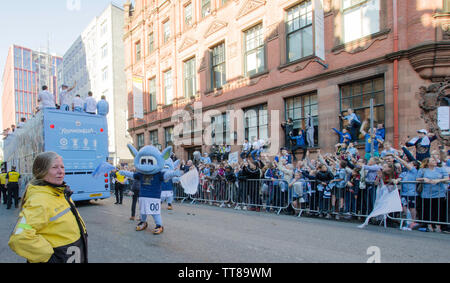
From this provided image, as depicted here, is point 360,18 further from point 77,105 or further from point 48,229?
point 48,229

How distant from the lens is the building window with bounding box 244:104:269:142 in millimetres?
15852

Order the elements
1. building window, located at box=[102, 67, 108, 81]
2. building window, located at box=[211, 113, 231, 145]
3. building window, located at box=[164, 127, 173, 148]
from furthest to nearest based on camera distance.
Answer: building window, located at box=[102, 67, 108, 81]
building window, located at box=[164, 127, 173, 148]
building window, located at box=[211, 113, 231, 145]

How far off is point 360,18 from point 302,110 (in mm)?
4386

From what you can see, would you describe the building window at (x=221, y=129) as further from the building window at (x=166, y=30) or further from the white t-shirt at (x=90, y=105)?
the building window at (x=166, y=30)

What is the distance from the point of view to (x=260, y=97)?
15805 mm

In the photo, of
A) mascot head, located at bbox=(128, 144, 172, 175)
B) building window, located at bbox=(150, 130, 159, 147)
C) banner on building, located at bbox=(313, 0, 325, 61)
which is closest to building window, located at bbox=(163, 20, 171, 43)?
building window, located at bbox=(150, 130, 159, 147)

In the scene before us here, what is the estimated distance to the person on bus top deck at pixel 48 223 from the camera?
7.45ft

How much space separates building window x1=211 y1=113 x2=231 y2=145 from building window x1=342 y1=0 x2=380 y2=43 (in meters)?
8.03

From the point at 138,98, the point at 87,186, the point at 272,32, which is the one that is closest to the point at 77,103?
the point at 87,186

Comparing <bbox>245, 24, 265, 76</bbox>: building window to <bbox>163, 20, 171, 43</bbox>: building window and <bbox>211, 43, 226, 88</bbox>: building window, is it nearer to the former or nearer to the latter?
<bbox>211, 43, 226, 88</bbox>: building window
